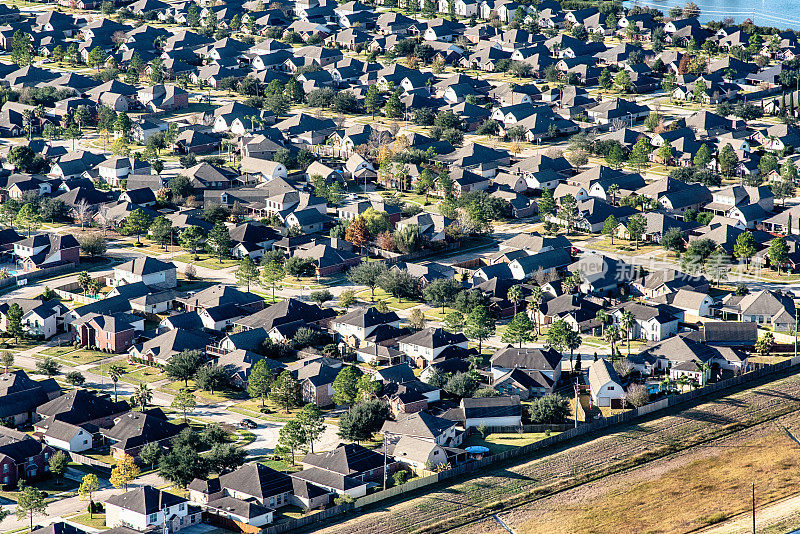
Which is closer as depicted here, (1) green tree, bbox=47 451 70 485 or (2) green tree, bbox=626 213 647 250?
(1) green tree, bbox=47 451 70 485

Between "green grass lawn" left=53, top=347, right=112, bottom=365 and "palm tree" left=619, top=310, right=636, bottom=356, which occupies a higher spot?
"palm tree" left=619, top=310, right=636, bottom=356

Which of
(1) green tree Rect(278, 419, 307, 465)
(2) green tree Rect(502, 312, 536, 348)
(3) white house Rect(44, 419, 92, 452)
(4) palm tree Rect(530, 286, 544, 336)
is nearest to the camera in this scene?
(1) green tree Rect(278, 419, 307, 465)

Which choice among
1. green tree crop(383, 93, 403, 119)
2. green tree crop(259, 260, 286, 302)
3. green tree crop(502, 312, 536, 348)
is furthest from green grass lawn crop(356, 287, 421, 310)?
green tree crop(383, 93, 403, 119)

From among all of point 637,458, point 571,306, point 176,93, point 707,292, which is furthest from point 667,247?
point 176,93

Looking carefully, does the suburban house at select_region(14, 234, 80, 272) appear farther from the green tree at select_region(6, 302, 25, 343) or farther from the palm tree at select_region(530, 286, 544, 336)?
the palm tree at select_region(530, 286, 544, 336)

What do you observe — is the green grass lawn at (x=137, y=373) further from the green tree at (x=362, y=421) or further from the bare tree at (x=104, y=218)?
the bare tree at (x=104, y=218)

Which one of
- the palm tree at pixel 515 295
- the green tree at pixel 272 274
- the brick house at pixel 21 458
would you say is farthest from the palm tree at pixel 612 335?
the brick house at pixel 21 458

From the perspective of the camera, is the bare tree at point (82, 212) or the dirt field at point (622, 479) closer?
the dirt field at point (622, 479)
